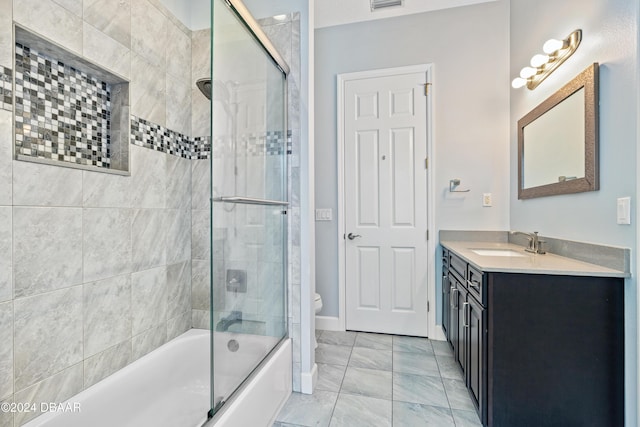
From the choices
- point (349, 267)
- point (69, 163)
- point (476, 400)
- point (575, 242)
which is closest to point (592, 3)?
point (575, 242)

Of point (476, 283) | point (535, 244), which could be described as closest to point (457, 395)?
point (476, 283)

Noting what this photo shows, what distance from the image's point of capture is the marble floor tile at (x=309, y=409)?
1665 mm

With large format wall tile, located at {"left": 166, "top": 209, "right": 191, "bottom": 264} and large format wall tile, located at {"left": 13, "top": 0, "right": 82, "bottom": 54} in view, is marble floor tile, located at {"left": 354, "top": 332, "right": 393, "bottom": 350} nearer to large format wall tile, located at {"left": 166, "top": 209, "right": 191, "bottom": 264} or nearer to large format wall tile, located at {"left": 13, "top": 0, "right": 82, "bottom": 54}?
large format wall tile, located at {"left": 166, "top": 209, "right": 191, "bottom": 264}

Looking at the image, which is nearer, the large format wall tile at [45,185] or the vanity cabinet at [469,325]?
the large format wall tile at [45,185]

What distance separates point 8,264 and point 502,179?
3.22 metres

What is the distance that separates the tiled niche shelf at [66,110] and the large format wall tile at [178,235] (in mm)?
480

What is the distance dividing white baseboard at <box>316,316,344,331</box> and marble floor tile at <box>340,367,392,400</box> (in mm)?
731

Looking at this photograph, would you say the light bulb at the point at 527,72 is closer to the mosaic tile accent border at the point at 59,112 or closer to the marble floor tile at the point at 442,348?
the marble floor tile at the point at 442,348

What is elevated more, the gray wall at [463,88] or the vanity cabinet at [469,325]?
the gray wall at [463,88]

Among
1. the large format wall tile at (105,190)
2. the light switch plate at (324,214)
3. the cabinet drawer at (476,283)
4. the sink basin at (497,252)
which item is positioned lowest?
the cabinet drawer at (476,283)

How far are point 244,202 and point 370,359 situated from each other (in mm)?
1680

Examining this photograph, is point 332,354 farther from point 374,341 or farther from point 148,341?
point 148,341

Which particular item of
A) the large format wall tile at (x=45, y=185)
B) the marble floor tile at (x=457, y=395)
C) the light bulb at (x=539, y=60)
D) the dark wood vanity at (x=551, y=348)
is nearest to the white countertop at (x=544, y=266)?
the dark wood vanity at (x=551, y=348)

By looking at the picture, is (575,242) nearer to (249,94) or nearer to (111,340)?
(249,94)
